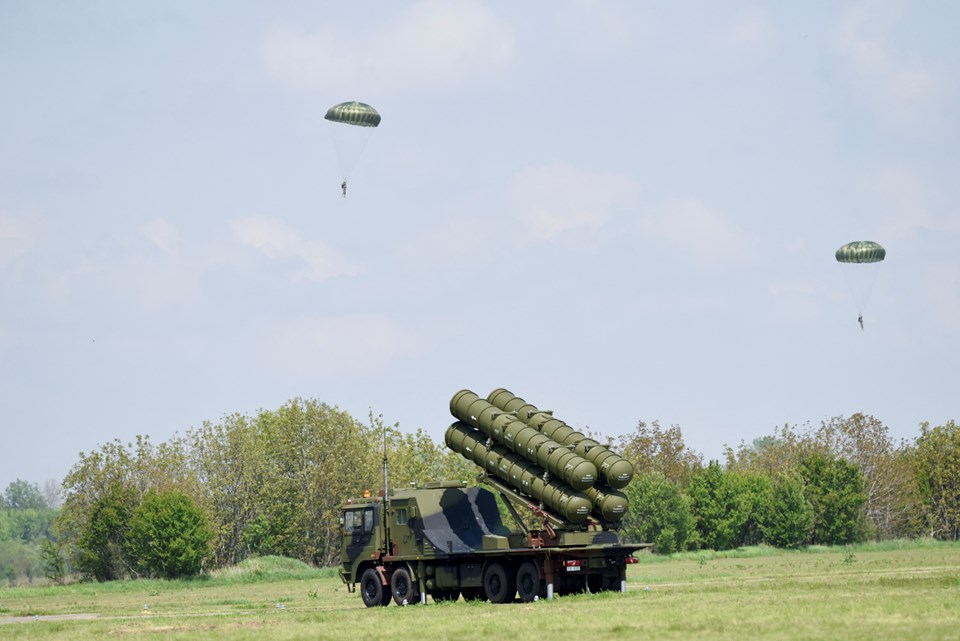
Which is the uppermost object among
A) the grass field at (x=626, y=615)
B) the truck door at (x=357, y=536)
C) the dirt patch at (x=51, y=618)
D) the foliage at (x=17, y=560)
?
the foliage at (x=17, y=560)

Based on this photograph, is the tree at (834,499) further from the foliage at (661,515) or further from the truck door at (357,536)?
the truck door at (357,536)

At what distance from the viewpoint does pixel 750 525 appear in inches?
3652

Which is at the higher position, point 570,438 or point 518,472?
point 570,438

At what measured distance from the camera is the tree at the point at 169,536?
76.6m

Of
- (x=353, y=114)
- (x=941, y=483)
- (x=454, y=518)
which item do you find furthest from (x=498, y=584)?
(x=941, y=483)

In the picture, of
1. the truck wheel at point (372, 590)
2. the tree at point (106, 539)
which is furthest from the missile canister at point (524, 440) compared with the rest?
the tree at point (106, 539)

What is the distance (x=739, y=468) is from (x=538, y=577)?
8647 cm

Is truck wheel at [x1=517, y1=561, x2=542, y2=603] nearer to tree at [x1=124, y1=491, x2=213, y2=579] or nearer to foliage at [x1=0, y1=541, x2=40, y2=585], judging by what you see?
tree at [x1=124, y1=491, x2=213, y2=579]

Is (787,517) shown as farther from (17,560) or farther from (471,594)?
(17,560)

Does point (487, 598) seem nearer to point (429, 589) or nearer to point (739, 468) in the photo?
point (429, 589)

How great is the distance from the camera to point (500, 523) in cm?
3591

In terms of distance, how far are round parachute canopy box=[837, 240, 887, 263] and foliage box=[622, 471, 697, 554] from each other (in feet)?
81.4

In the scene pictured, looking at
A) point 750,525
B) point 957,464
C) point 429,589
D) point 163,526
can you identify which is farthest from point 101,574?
point 957,464

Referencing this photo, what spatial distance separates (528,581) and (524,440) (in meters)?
3.52
